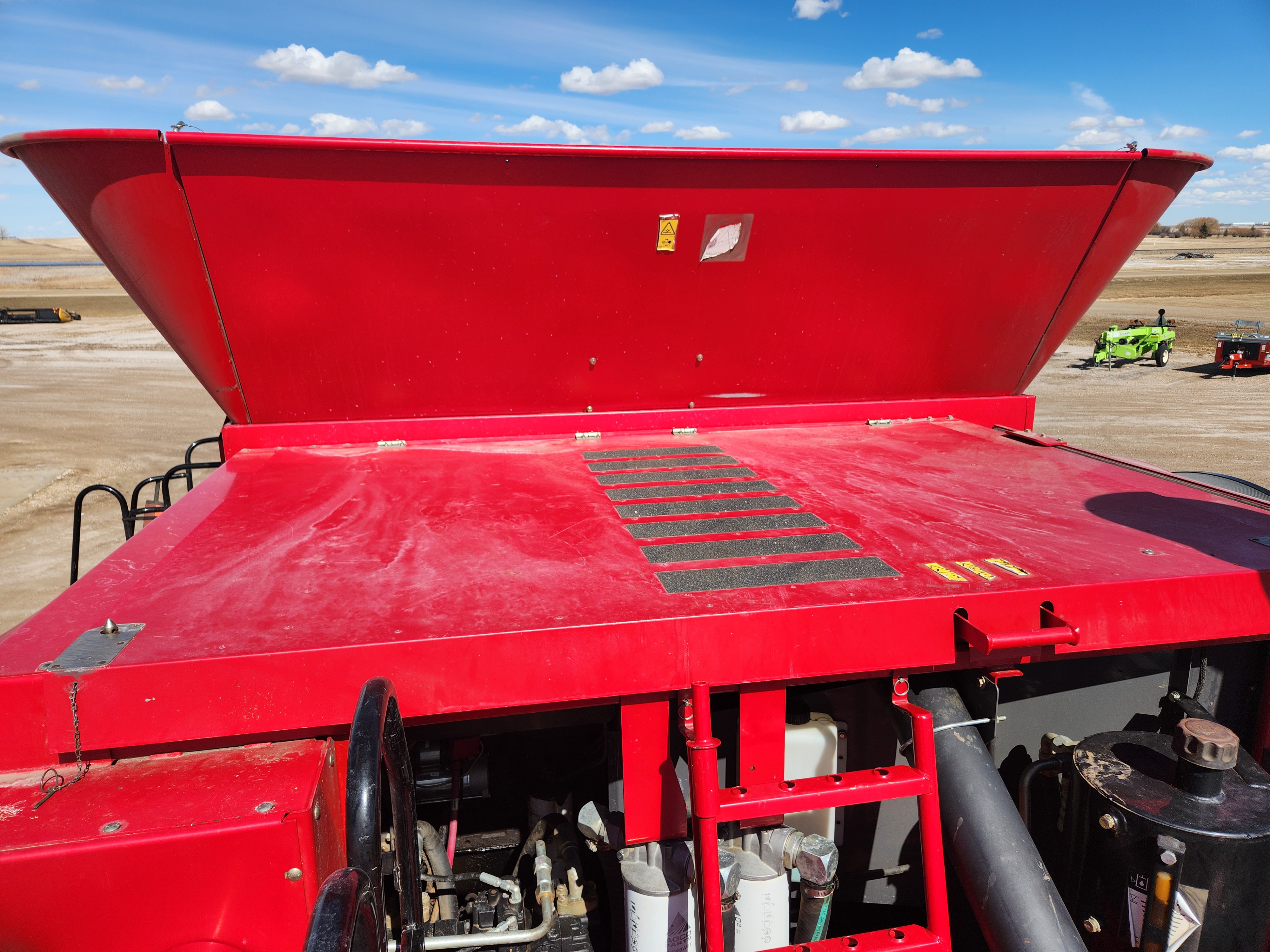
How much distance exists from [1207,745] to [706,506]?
119cm

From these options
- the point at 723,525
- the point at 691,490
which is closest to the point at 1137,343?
the point at 691,490

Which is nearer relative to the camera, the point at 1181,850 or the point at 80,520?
the point at 1181,850

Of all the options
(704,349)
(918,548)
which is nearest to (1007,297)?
(704,349)

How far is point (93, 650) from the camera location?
4.49 feet

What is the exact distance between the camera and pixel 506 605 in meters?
1.57

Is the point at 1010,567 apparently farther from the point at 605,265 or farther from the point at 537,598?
the point at 605,265

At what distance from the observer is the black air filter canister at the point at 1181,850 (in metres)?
1.50

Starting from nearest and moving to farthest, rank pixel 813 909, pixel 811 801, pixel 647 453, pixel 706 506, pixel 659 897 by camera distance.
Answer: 1. pixel 811 801
2. pixel 659 897
3. pixel 813 909
4. pixel 706 506
5. pixel 647 453

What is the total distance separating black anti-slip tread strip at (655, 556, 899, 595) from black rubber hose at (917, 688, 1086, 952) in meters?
0.33

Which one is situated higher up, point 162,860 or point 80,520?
point 80,520

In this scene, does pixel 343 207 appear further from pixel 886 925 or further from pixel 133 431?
pixel 133 431

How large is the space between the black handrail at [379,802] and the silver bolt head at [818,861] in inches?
30.3

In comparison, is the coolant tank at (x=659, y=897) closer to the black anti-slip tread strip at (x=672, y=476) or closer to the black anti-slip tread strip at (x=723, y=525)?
the black anti-slip tread strip at (x=723, y=525)

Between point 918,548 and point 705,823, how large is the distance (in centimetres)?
84
